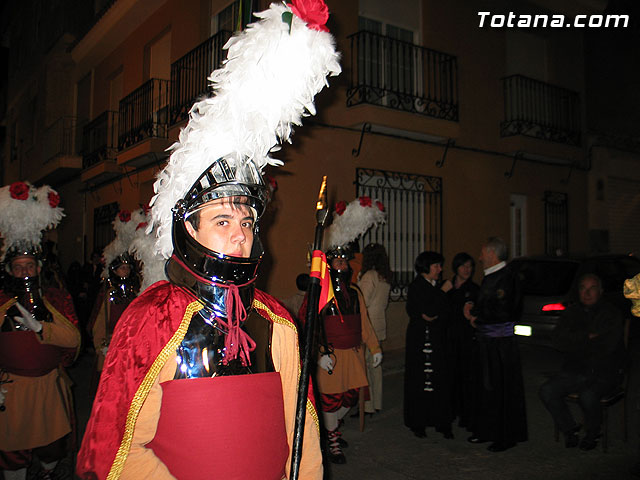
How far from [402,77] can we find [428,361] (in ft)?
23.9

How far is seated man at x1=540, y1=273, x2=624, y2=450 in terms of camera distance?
5.06 meters

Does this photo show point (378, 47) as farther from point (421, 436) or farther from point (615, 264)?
point (421, 436)

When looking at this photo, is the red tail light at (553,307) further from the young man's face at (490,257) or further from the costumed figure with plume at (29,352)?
the costumed figure with plume at (29,352)

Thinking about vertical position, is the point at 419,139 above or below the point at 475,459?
above

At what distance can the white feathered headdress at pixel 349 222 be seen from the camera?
5.79 metres

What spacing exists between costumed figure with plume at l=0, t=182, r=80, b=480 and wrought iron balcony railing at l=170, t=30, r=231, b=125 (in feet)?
20.8

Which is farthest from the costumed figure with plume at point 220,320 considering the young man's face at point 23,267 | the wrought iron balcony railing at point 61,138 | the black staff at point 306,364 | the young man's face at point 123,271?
the wrought iron balcony railing at point 61,138

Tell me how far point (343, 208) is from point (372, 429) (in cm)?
258

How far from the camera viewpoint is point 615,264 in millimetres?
8961

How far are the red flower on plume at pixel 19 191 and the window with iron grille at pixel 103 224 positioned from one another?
1003cm

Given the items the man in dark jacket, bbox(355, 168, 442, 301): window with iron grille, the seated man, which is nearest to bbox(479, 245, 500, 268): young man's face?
the man in dark jacket

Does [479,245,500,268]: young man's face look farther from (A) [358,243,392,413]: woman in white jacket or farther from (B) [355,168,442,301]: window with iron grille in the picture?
(B) [355,168,442,301]: window with iron grille

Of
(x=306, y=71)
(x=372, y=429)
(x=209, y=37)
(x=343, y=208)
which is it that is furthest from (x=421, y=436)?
(x=209, y=37)

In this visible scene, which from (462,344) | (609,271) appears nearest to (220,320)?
(462,344)
